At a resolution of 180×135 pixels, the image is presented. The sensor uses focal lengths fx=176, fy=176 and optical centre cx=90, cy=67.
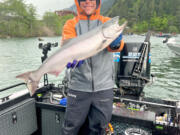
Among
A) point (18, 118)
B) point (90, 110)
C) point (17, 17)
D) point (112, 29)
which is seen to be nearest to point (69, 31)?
point (112, 29)

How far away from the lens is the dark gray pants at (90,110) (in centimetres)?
233

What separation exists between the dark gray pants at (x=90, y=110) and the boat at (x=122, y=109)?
403 millimetres

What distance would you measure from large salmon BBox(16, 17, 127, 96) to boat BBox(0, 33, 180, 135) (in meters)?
1.18

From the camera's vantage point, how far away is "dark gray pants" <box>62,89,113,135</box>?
7.64 feet

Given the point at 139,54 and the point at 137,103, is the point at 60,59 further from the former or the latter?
the point at 139,54

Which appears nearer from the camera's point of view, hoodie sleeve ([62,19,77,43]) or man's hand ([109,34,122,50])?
man's hand ([109,34,122,50])

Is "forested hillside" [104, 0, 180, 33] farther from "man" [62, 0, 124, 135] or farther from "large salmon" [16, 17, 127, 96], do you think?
"large salmon" [16, 17, 127, 96]

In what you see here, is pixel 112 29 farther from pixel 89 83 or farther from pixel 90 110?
pixel 90 110

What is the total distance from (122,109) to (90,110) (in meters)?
0.83

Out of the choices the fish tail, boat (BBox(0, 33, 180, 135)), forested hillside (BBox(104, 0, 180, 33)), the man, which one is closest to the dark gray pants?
the man

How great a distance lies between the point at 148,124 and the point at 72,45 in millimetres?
1684

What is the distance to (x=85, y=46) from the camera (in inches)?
79.3

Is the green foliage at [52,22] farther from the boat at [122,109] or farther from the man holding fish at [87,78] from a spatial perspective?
the man holding fish at [87,78]

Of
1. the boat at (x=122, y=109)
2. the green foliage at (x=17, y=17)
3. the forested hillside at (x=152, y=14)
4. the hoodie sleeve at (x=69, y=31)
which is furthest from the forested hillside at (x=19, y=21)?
the hoodie sleeve at (x=69, y=31)
